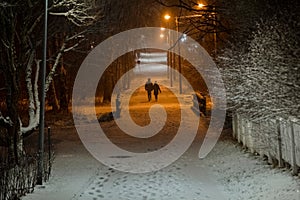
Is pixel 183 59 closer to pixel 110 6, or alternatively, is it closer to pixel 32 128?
pixel 110 6

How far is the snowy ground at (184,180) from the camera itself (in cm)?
742

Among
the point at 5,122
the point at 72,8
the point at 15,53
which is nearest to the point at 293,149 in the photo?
the point at 5,122

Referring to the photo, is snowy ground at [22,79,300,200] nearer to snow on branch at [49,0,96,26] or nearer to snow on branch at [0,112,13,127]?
snow on branch at [0,112,13,127]

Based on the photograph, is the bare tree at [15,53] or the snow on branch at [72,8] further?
the snow on branch at [72,8]

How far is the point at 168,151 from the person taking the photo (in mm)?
12320

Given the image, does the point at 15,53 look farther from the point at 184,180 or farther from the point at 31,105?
the point at 184,180

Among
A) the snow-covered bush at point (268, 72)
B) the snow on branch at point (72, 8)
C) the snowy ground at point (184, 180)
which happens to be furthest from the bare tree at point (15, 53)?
the snow-covered bush at point (268, 72)

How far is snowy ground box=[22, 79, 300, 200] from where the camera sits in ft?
24.3

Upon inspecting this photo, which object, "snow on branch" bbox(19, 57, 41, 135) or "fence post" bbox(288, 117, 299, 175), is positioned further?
"snow on branch" bbox(19, 57, 41, 135)

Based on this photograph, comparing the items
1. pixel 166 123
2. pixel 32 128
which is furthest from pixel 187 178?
pixel 166 123

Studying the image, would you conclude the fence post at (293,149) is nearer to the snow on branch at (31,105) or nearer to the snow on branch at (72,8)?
the snow on branch at (72,8)

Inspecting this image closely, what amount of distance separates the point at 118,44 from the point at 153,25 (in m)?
3.60

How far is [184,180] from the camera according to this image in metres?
8.73

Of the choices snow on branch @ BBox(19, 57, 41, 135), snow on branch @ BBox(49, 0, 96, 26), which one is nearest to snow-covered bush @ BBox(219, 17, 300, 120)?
snow on branch @ BBox(49, 0, 96, 26)
